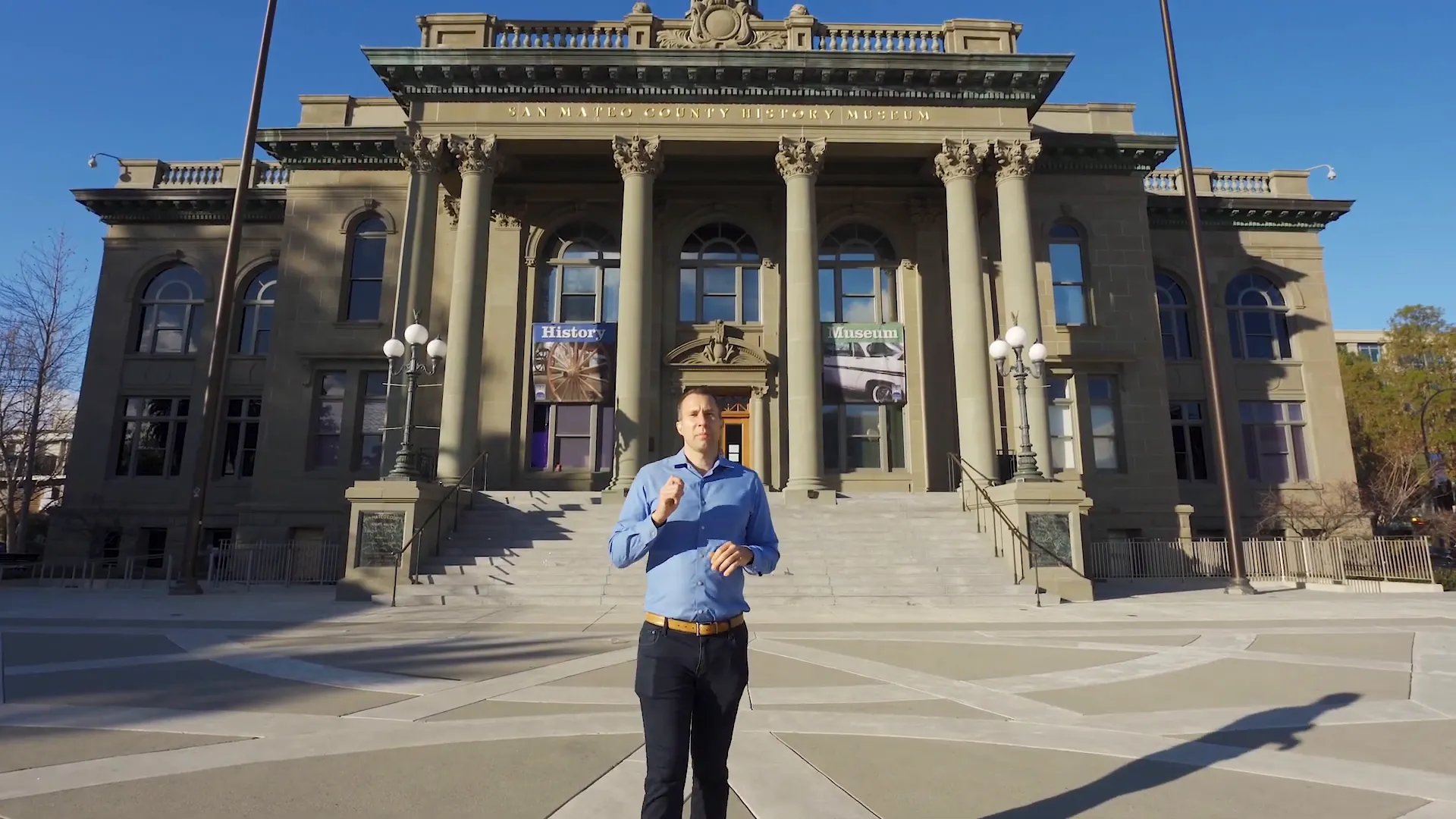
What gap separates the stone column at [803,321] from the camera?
19734 mm

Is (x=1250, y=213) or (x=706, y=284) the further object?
(x=1250, y=213)

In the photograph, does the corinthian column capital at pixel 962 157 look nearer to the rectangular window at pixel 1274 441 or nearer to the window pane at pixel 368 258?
the rectangular window at pixel 1274 441

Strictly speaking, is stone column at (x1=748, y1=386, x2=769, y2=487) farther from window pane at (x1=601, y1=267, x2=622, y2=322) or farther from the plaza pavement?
the plaza pavement

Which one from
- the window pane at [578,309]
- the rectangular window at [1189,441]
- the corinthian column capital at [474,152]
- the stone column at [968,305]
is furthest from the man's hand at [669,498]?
the rectangular window at [1189,441]

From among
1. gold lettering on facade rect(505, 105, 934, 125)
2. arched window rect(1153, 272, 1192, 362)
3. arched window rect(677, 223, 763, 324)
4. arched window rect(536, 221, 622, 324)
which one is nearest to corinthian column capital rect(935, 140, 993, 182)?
gold lettering on facade rect(505, 105, 934, 125)

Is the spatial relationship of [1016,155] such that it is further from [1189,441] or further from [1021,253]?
[1189,441]

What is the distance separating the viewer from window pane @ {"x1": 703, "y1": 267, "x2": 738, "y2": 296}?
24875 mm

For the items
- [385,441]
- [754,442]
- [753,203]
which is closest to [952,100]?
[753,203]

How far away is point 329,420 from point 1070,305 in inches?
937

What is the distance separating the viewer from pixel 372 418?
79.2 ft

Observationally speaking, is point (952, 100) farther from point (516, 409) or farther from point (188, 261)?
point (188, 261)

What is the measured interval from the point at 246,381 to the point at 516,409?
1038 cm

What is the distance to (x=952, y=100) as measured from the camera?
21891mm

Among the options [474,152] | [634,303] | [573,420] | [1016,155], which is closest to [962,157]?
[1016,155]
